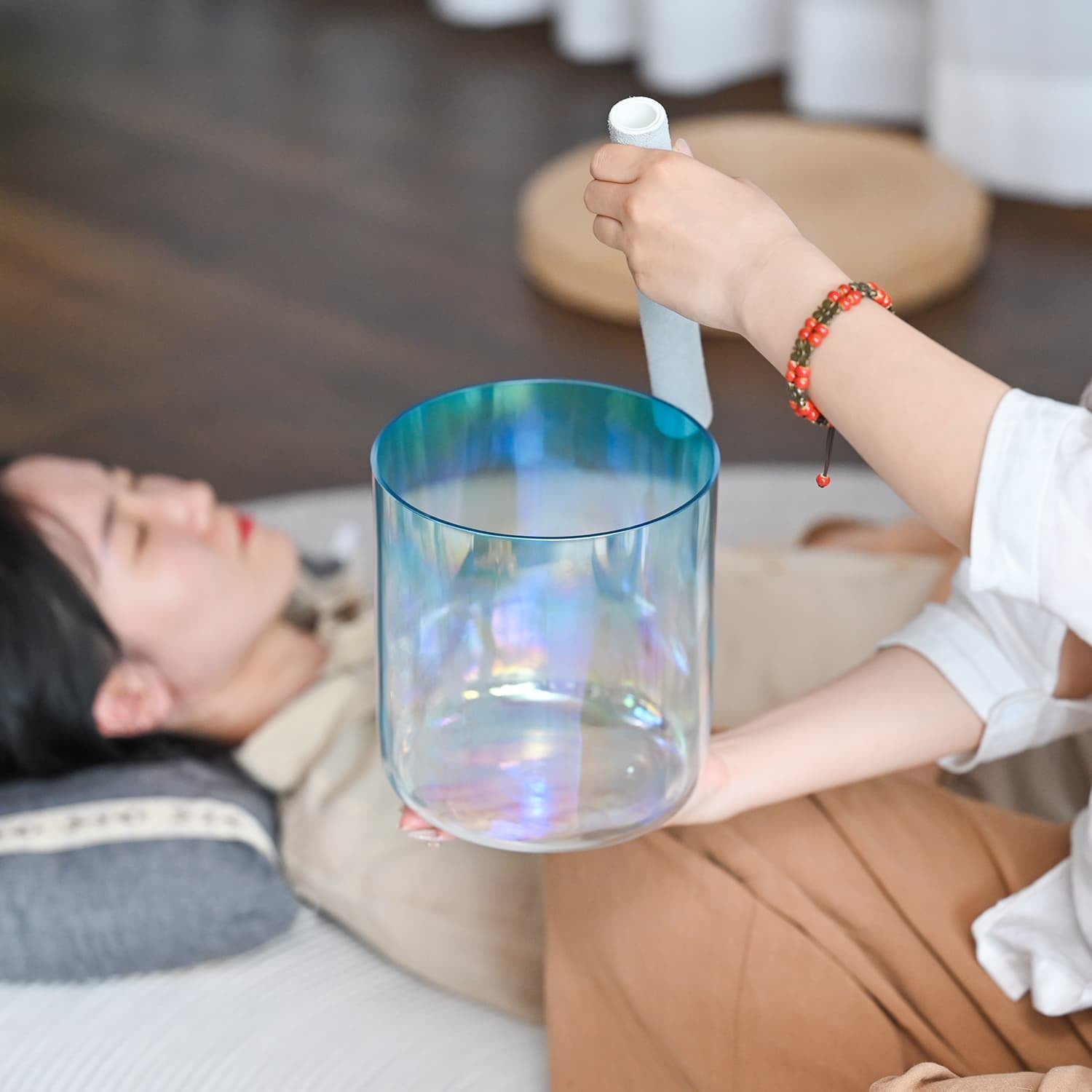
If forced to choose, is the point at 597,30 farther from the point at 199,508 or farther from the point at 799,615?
the point at 199,508

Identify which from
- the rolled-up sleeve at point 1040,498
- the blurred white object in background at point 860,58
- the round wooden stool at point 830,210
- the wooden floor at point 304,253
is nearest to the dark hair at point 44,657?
the rolled-up sleeve at point 1040,498

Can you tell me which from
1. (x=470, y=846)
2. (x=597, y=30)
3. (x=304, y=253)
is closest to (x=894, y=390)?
(x=470, y=846)

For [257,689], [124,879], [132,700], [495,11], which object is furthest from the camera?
[495,11]

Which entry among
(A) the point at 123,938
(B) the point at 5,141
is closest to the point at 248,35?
(B) the point at 5,141

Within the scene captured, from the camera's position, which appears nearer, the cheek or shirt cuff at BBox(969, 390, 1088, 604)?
shirt cuff at BBox(969, 390, 1088, 604)

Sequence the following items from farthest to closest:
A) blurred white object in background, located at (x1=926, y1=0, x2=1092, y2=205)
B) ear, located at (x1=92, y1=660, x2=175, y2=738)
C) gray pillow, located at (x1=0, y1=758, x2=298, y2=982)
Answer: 1. blurred white object in background, located at (x1=926, y1=0, x2=1092, y2=205)
2. ear, located at (x1=92, y1=660, x2=175, y2=738)
3. gray pillow, located at (x1=0, y1=758, x2=298, y2=982)

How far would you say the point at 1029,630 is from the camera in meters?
0.94

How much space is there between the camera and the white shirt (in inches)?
26.5

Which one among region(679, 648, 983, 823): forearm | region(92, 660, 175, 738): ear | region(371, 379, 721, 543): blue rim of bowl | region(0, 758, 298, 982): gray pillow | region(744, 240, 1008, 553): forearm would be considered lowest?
region(0, 758, 298, 982): gray pillow

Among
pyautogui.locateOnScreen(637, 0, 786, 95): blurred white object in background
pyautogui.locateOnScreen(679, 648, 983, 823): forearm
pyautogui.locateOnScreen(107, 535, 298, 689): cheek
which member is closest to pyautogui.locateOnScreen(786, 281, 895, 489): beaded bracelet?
pyautogui.locateOnScreen(679, 648, 983, 823): forearm

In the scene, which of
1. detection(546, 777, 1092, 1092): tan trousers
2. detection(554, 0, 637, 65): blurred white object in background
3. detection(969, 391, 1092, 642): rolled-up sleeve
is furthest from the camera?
detection(554, 0, 637, 65): blurred white object in background

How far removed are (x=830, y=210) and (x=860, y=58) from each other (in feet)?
2.94

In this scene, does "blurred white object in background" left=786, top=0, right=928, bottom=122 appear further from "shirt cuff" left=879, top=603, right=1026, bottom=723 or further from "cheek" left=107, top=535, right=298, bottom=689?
"shirt cuff" left=879, top=603, right=1026, bottom=723

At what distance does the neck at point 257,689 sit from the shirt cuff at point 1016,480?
2.76ft
